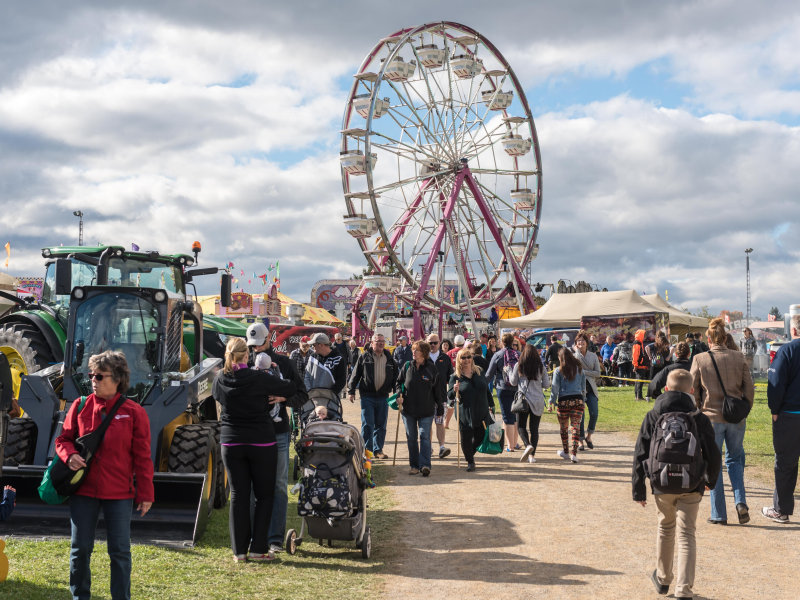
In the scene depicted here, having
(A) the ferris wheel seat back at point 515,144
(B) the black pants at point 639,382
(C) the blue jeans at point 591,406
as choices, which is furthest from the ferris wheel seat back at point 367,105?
(C) the blue jeans at point 591,406

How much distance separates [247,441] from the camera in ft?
22.6

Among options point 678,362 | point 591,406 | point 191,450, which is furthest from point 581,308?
point 191,450

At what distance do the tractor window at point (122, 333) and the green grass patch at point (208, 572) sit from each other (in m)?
1.77

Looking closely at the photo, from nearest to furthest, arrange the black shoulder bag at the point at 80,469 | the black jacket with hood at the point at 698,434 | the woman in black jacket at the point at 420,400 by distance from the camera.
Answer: the black shoulder bag at the point at 80,469 < the black jacket with hood at the point at 698,434 < the woman in black jacket at the point at 420,400

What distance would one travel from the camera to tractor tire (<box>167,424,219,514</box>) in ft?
26.6

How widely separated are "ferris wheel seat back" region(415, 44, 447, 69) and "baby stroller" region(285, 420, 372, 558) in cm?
2878

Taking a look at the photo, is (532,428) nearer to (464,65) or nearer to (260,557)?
(260,557)

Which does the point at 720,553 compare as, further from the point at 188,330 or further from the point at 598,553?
the point at 188,330

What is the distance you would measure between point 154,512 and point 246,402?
1687 mm

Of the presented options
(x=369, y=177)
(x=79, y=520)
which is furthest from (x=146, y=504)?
(x=369, y=177)

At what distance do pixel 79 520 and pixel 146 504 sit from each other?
384mm

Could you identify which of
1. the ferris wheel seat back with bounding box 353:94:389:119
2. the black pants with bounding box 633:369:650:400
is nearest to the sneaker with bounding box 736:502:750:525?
the black pants with bounding box 633:369:650:400

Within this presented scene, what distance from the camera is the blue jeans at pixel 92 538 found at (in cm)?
508

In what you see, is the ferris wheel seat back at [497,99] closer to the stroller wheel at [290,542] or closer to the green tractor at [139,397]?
the green tractor at [139,397]
